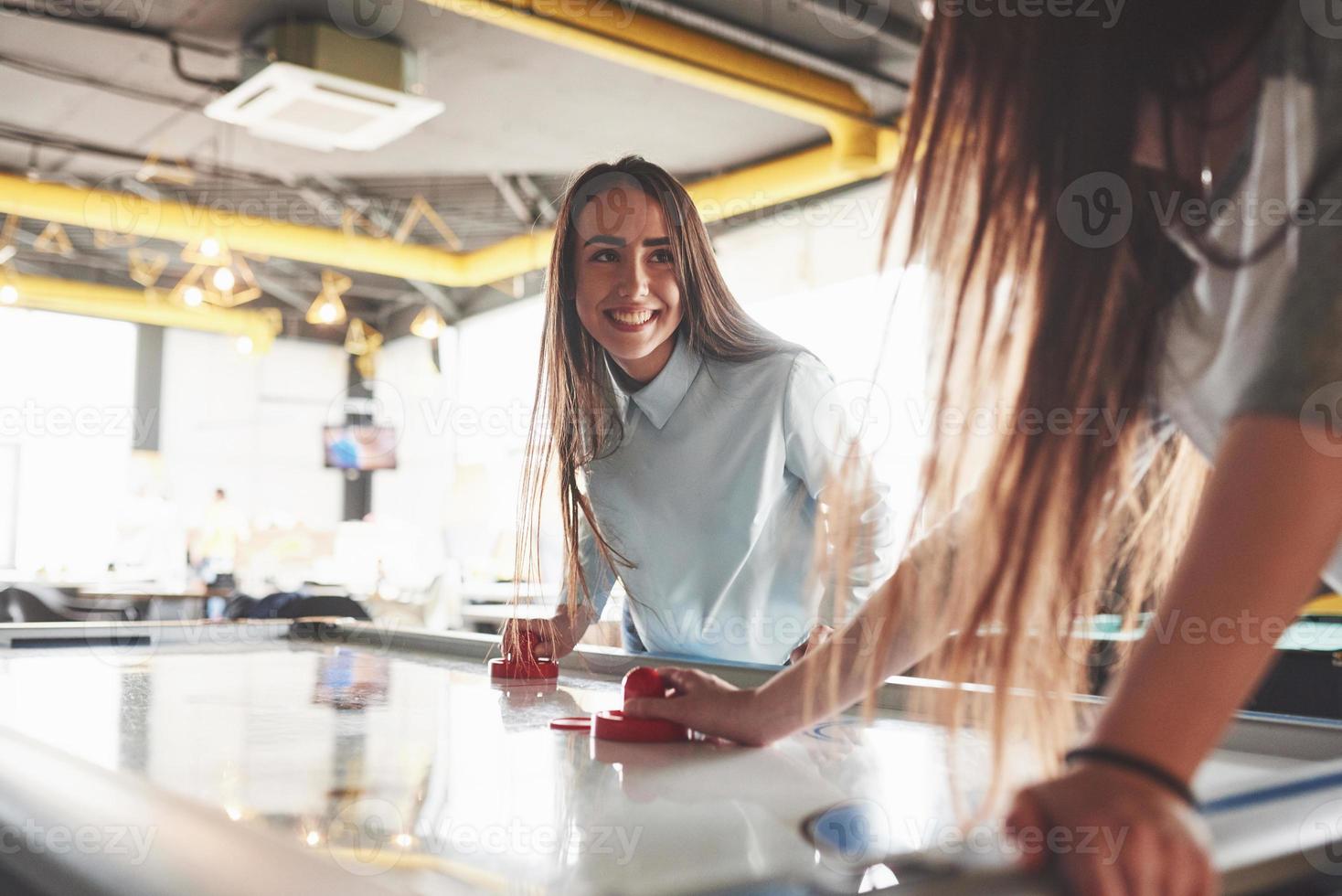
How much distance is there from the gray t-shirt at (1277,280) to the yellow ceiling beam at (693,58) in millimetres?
3639

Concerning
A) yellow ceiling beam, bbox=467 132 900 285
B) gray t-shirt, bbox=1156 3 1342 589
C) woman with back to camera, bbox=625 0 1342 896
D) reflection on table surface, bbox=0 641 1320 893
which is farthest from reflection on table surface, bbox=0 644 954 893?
yellow ceiling beam, bbox=467 132 900 285

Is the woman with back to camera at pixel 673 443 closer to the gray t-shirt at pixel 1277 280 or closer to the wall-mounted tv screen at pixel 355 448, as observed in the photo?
the gray t-shirt at pixel 1277 280

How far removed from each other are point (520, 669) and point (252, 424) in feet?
35.3

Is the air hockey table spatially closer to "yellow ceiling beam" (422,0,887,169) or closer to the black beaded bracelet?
the black beaded bracelet

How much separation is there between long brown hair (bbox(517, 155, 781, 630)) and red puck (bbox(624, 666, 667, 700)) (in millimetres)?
810

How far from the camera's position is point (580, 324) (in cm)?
194

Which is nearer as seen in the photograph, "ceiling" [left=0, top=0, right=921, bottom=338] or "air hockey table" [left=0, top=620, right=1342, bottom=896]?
"air hockey table" [left=0, top=620, right=1342, bottom=896]

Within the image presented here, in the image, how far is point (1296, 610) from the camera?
0.47 meters

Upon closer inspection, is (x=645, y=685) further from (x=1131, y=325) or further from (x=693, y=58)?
(x=693, y=58)

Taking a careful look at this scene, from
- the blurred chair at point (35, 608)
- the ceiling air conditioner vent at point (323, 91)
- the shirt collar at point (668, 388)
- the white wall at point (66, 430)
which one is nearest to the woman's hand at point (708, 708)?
the shirt collar at point (668, 388)

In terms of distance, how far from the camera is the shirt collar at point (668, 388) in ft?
6.04

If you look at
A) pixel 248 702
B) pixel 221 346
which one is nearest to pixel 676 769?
pixel 248 702

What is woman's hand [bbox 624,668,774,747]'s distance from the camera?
2.92 feet

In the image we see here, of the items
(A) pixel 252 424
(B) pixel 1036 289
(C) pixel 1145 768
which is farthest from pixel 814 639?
(A) pixel 252 424
